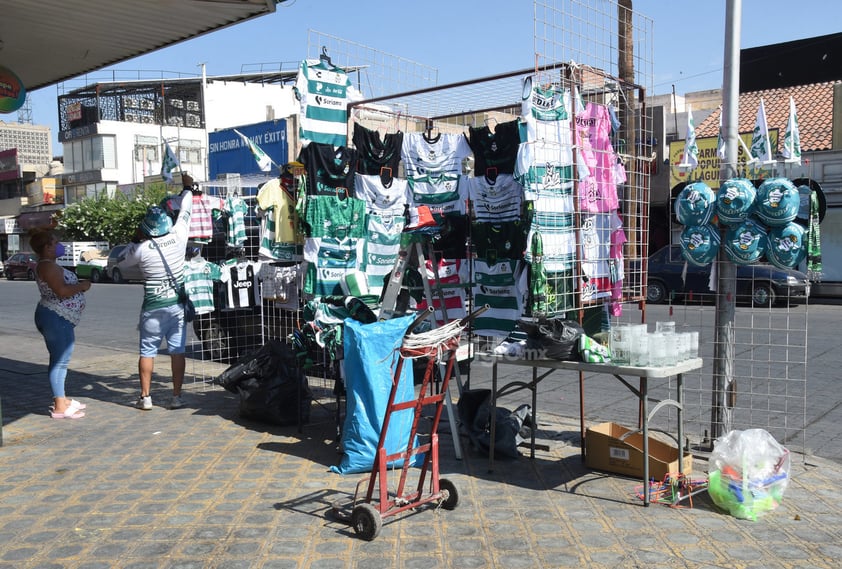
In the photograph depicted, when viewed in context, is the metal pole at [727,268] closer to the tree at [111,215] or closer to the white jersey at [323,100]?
the white jersey at [323,100]

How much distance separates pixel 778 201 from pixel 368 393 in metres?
3.20

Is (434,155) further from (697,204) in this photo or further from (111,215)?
(111,215)

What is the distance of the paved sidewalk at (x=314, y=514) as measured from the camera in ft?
12.6

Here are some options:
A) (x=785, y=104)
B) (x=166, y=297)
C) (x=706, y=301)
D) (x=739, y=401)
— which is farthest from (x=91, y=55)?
(x=785, y=104)

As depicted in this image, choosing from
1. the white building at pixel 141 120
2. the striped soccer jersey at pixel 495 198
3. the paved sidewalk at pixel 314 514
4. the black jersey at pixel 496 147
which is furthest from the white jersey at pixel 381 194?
the white building at pixel 141 120

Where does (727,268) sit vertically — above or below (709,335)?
above

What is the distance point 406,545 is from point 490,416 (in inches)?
68.9

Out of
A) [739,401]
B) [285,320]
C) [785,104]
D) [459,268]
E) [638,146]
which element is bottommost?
[739,401]

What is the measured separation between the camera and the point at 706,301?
59.2ft

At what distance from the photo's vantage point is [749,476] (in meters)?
4.38

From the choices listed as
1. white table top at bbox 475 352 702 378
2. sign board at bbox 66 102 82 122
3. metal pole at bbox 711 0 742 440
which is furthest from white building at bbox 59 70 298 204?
white table top at bbox 475 352 702 378

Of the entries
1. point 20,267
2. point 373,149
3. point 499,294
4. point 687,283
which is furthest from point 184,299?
point 20,267

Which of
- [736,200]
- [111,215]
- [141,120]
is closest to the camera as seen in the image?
[736,200]

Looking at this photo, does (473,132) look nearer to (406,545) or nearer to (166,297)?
(166,297)
